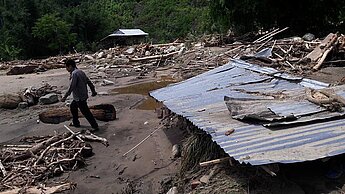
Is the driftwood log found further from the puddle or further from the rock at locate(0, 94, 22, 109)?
the rock at locate(0, 94, 22, 109)

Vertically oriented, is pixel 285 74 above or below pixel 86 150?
above

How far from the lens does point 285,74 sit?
7883 millimetres

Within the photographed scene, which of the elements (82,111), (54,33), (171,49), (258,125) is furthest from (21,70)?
(258,125)

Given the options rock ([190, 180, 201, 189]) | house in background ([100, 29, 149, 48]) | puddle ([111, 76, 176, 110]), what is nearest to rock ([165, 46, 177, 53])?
puddle ([111, 76, 176, 110])

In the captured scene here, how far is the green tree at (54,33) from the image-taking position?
38062 millimetres

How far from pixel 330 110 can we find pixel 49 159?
5.39 m

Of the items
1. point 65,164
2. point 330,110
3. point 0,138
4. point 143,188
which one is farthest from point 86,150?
point 330,110

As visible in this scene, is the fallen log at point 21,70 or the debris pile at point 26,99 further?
the fallen log at point 21,70

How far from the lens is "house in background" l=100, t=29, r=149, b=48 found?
1636 inches

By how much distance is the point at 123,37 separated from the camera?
4209 cm

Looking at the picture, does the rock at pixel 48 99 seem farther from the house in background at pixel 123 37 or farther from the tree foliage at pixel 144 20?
the house in background at pixel 123 37

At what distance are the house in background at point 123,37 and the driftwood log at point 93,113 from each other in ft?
100

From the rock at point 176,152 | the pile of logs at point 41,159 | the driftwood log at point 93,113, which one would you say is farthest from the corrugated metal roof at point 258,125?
the driftwood log at point 93,113

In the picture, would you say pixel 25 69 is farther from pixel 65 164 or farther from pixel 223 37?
pixel 65 164
